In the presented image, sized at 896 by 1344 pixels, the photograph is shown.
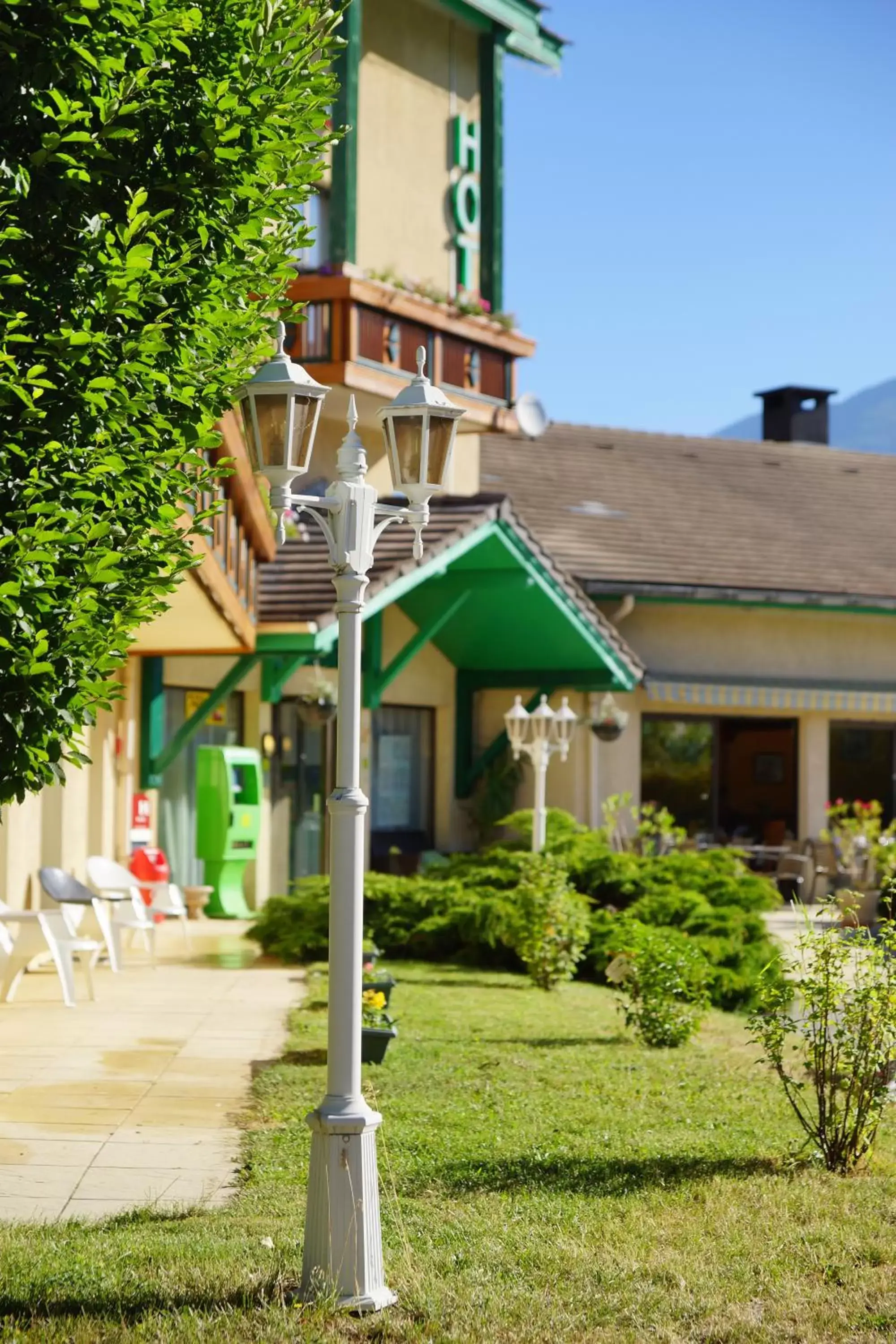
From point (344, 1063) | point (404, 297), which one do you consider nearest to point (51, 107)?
point (344, 1063)

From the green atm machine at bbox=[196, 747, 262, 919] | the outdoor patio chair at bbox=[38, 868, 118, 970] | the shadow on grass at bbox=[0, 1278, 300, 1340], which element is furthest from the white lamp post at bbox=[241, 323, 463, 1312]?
the green atm machine at bbox=[196, 747, 262, 919]

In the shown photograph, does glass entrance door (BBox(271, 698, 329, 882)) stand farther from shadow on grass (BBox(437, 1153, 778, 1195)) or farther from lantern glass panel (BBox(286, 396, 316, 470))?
lantern glass panel (BBox(286, 396, 316, 470))

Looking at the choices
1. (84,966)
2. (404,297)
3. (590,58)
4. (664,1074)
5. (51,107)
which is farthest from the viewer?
(590,58)

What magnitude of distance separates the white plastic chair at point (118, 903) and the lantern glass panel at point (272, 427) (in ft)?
24.3

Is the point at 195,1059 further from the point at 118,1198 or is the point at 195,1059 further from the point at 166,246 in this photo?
the point at 166,246

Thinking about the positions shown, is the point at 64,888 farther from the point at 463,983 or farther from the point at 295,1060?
the point at 463,983

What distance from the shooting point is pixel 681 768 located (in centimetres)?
2259

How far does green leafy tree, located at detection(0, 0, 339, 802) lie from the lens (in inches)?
195

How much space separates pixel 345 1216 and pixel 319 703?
1181cm

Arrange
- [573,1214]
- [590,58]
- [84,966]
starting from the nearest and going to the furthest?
[573,1214]
[84,966]
[590,58]

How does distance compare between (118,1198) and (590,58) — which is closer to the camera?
(118,1198)

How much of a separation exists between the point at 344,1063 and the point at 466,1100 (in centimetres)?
313

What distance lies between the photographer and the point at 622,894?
1491 centimetres

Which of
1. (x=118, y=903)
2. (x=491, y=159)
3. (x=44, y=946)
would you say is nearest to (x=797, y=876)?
(x=491, y=159)
